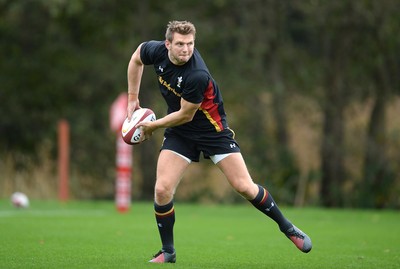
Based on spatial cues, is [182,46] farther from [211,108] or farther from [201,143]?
[201,143]

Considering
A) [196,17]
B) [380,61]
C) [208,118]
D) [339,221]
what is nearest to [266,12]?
[196,17]

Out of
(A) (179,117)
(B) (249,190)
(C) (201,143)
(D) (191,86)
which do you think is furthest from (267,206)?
(D) (191,86)

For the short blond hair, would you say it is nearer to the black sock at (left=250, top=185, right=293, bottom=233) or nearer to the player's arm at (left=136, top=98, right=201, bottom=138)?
the player's arm at (left=136, top=98, right=201, bottom=138)

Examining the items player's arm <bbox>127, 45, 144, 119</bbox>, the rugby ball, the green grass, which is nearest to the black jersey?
player's arm <bbox>127, 45, 144, 119</bbox>

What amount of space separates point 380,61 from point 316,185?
381 centimetres

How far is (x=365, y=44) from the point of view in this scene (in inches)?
880

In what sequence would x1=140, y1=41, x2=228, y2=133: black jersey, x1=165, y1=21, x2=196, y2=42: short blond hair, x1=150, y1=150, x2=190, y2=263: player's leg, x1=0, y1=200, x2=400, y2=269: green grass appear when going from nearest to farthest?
x1=165, y1=21, x2=196, y2=42: short blond hair, x1=140, y1=41, x2=228, y2=133: black jersey, x1=150, y1=150, x2=190, y2=263: player's leg, x1=0, y1=200, x2=400, y2=269: green grass

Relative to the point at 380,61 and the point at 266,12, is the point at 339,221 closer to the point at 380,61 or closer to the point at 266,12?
the point at 380,61

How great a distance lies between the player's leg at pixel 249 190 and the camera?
321 inches

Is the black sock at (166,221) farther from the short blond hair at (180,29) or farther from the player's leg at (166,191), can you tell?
the short blond hair at (180,29)

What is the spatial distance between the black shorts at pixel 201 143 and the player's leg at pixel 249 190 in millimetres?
100

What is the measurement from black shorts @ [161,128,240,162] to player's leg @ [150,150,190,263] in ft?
0.25

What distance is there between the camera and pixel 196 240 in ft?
36.5

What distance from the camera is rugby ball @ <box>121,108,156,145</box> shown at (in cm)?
820
